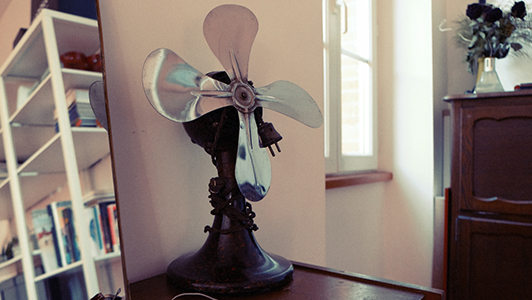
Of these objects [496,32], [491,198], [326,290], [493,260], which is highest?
[496,32]

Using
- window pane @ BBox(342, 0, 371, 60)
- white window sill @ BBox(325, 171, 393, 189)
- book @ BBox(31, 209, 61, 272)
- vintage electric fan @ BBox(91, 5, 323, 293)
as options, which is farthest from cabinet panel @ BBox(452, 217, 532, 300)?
book @ BBox(31, 209, 61, 272)

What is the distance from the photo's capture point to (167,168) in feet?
2.64

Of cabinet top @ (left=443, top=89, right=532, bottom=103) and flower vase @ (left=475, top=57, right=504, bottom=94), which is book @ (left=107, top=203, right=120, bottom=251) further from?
flower vase @ (left=475, top=57, right=504, bottom=94)

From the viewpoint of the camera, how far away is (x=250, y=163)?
2.26 feet

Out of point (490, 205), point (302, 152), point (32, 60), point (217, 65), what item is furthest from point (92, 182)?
point (490, 205)

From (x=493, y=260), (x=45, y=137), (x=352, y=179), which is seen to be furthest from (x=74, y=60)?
(x=493, y=260)

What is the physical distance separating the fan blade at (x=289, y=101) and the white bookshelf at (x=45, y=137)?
30 cm

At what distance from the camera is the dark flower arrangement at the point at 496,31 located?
6.54ft

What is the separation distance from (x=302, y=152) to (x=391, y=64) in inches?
56.9

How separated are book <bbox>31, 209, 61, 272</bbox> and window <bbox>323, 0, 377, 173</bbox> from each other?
4.98 ft

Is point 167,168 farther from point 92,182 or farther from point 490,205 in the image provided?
point 490,205

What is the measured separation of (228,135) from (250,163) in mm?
66

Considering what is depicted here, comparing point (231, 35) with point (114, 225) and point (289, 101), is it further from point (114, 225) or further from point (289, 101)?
point (114, 225)

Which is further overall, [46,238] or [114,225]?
[114,225]
